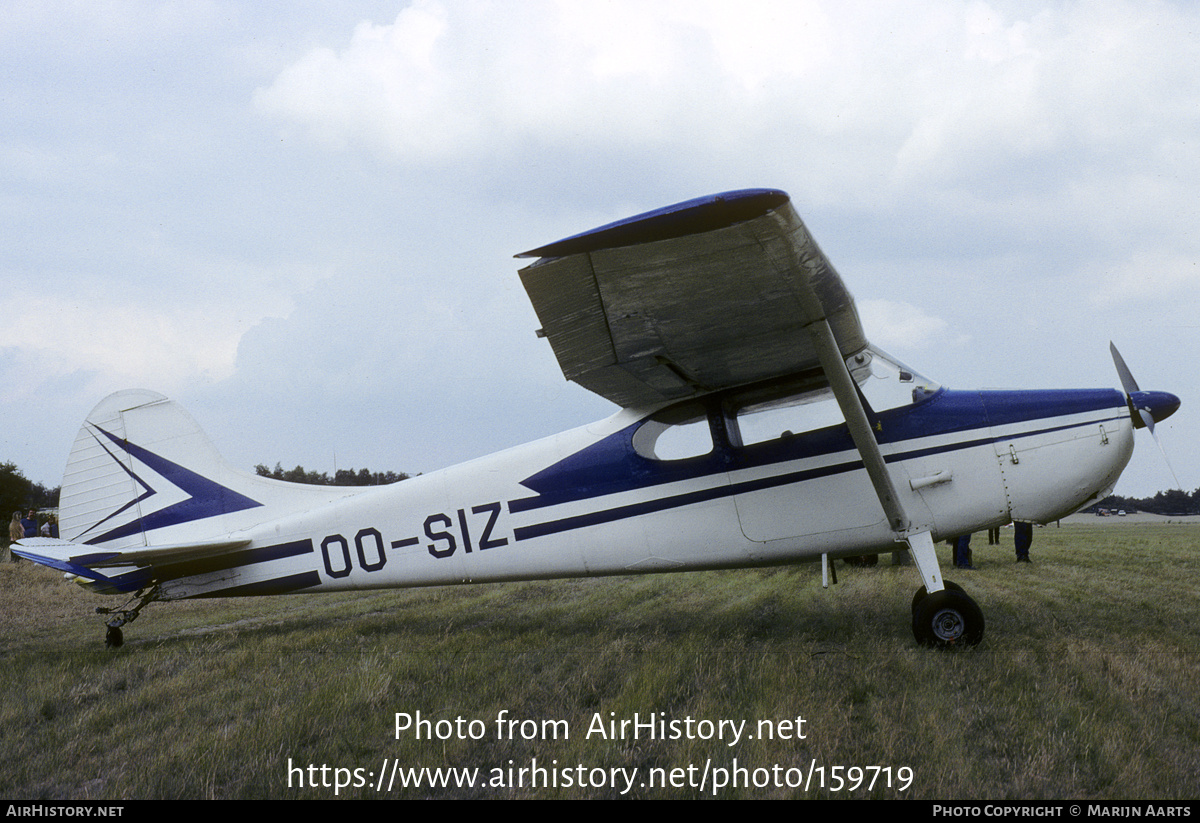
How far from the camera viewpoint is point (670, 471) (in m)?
5.48

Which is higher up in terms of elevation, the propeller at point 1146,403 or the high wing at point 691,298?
the high wing at point 691,298

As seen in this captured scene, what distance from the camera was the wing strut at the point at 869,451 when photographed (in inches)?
170

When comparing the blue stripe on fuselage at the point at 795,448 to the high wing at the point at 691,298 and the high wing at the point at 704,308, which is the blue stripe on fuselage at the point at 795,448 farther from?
the high wing at the point at 691,298

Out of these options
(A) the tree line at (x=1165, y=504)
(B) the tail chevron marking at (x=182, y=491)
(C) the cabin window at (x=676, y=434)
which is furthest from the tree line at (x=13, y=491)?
(A) the tree line at (x=1165, y=504)

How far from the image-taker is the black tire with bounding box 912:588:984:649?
14.6 ft

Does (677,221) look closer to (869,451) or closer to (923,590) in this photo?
(869,451)

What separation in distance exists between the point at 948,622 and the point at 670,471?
227 cm

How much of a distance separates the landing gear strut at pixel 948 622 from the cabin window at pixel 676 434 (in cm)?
194

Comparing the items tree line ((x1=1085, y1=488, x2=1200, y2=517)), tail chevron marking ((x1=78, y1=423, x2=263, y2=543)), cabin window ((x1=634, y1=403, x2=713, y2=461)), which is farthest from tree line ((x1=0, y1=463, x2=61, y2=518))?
tree line ((x1=1085, y1=488, x2=1200, y2=517))

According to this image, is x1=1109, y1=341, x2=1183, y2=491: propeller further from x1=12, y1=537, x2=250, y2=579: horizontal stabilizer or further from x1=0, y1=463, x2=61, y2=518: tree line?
x1=0, y1=463, x2=61, y2=518: tree line

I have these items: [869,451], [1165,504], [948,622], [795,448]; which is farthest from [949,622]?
[1165,504]

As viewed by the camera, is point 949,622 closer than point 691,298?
No

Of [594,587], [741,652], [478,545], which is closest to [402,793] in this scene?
[741,652]
